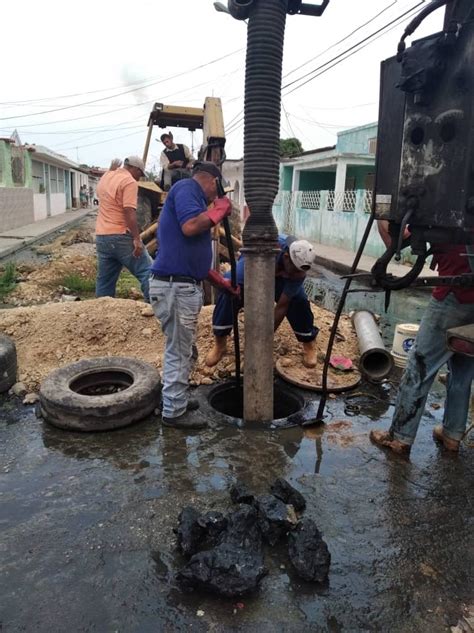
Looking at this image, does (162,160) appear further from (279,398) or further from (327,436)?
(327,436)

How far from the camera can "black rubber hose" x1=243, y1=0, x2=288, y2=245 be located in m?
3.12

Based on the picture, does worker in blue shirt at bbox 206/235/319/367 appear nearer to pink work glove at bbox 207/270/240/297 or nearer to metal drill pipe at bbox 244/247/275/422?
pink work glove at bbox 207/270/240/297

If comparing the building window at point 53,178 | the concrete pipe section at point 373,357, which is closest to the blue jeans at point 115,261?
the concrete pipe section at point 373,357

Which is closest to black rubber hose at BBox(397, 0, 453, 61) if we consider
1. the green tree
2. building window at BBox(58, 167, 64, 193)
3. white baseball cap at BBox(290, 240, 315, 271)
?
white baseball cap at BBox(290, 240, 315, 271)

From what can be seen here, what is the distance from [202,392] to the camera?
439 cm

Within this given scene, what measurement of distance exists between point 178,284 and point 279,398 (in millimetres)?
1701

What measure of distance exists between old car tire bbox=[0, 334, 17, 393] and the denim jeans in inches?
61.2

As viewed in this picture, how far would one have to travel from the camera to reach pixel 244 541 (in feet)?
7.59

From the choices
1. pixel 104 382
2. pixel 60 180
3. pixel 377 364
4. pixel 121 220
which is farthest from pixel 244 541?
pixel 60 180

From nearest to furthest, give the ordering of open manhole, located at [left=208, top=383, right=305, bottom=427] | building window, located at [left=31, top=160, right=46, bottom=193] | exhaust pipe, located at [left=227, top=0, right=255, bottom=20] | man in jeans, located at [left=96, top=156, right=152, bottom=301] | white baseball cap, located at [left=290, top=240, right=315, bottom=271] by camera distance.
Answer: exhaust pipe, located at [left=227, top=0, right=255, bottom=20], white baseball cap, located at [left=290, top=240, right=315, bottom=271], open manhole, located at [left=208, top=383, right=305, bottom=427], man in jeans, located at [left=96, top=156, right=152, bottom=301], building window, located at [left=31, top=160, right=46, bottom=193]

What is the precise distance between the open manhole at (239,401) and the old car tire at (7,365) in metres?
1.80

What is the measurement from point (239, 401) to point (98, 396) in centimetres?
149

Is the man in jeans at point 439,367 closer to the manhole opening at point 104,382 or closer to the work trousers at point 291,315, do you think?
the work trousers at point 291,315

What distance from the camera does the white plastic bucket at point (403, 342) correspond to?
499 centimetres
